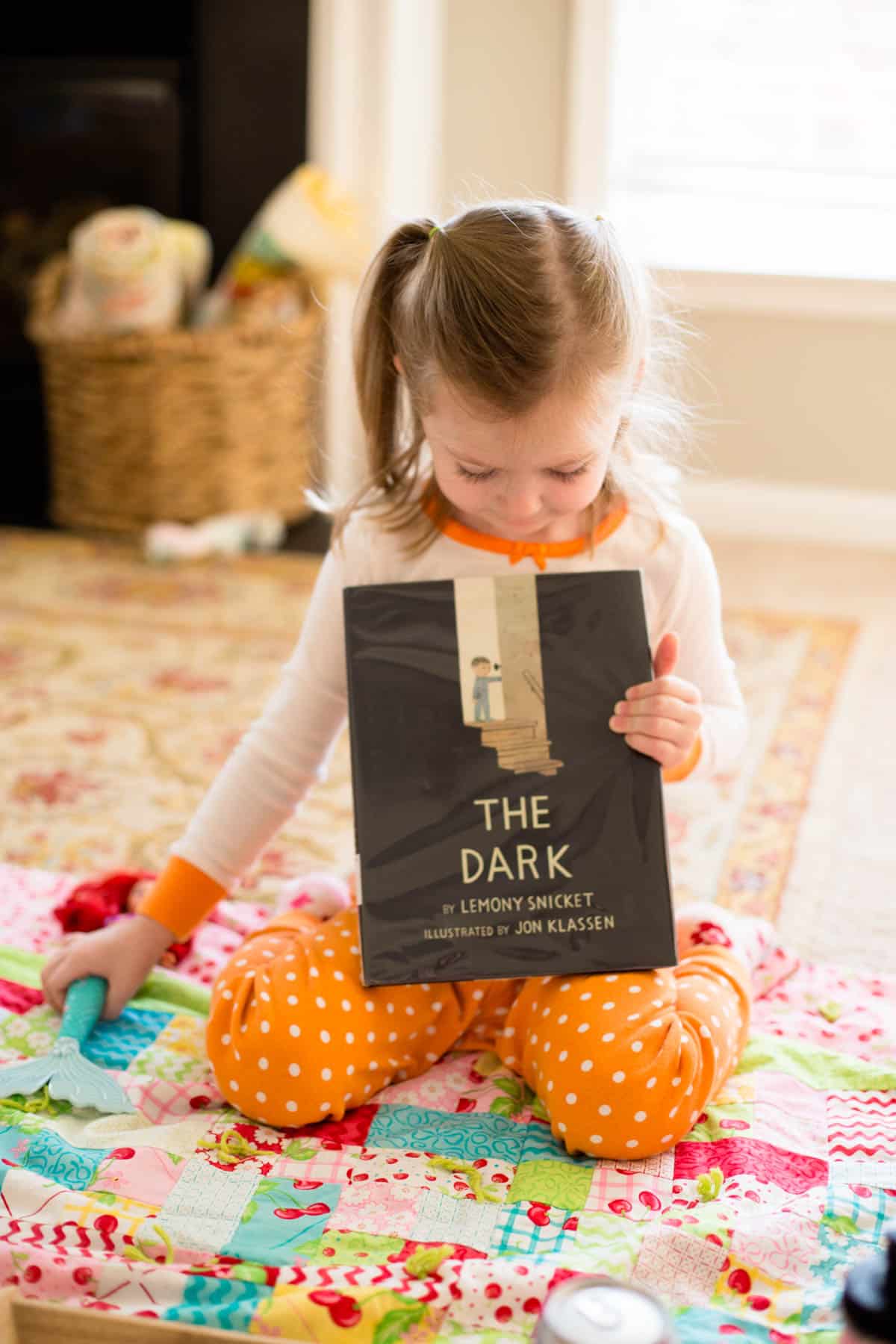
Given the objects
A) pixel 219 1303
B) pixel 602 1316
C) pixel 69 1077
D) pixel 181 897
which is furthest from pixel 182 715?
pixel 602 1316

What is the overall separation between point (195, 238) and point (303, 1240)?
1.83m

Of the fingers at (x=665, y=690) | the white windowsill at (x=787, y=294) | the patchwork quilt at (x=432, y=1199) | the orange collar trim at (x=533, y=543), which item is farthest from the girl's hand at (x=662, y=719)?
the white windowsill at (x=787, y=294)

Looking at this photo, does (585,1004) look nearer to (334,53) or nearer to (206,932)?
(206,932)

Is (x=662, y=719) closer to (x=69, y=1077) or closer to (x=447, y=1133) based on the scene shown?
(x=447, y=1133)

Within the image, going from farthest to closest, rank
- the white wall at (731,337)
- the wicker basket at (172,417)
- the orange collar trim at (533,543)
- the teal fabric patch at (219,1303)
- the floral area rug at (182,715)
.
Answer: the white wall at (731,337), the wicker basket at (172,417), the floral area rug at (182,715), the orange collar trim at (533,543), the teal fabric patch at (219,1303)

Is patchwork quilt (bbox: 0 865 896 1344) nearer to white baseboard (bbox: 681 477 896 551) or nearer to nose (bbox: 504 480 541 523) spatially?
nose (bbox: 504 480 541 523)

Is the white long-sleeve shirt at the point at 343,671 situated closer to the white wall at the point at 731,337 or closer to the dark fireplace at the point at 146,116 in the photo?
the white wall at the point at 731,337

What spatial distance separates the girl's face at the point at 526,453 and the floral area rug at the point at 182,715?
517 millimetres

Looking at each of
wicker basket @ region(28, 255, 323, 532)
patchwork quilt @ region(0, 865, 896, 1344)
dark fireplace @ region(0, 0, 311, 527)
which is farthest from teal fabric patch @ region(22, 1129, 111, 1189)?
dark fireplace @ region(0, 0, 311, 527)

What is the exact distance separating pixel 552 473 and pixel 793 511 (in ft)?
5.36

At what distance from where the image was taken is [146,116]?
8.14ft

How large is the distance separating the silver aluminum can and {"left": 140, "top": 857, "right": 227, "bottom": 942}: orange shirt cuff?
0.50 m

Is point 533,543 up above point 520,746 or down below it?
Result: above

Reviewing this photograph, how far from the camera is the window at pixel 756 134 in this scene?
7.69ft
